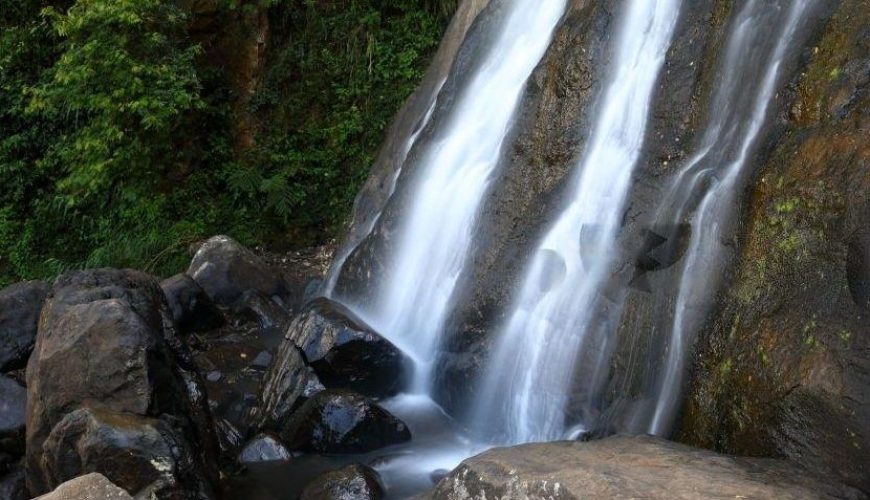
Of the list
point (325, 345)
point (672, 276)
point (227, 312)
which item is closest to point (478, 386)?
point (325, 345)

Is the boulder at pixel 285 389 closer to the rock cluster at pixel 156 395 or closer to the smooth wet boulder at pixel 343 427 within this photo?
the rock cluster at pixel 156 395

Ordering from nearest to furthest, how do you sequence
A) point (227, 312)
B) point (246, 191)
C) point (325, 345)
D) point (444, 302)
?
1. point (325, 345)
2. point (444, 302)
3. point (227, 312)
4. point (246, 191)

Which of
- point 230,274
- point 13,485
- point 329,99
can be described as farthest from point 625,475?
point 329,99

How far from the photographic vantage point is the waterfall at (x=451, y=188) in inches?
Result: 281

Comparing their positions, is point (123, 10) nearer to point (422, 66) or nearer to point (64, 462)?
point (422, 66)

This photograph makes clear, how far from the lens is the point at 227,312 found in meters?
8.97

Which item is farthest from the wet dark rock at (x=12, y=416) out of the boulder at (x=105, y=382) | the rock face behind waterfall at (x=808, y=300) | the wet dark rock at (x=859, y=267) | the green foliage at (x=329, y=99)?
the wet dark rock at (x=859, y=267)

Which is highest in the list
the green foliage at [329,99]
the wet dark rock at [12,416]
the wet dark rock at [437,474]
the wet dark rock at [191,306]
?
the green foliage at [329,99]

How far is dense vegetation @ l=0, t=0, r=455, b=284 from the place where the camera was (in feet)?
34.4

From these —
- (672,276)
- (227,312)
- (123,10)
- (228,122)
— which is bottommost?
(227,312)

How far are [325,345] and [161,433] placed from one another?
194cm

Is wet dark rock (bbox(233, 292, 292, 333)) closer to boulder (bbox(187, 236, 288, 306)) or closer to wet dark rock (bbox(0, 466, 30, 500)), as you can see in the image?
boulder (bbox(187, 236, 288, 306))

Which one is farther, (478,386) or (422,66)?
(422,66)

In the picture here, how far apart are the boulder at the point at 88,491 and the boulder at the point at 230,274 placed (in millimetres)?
5913
